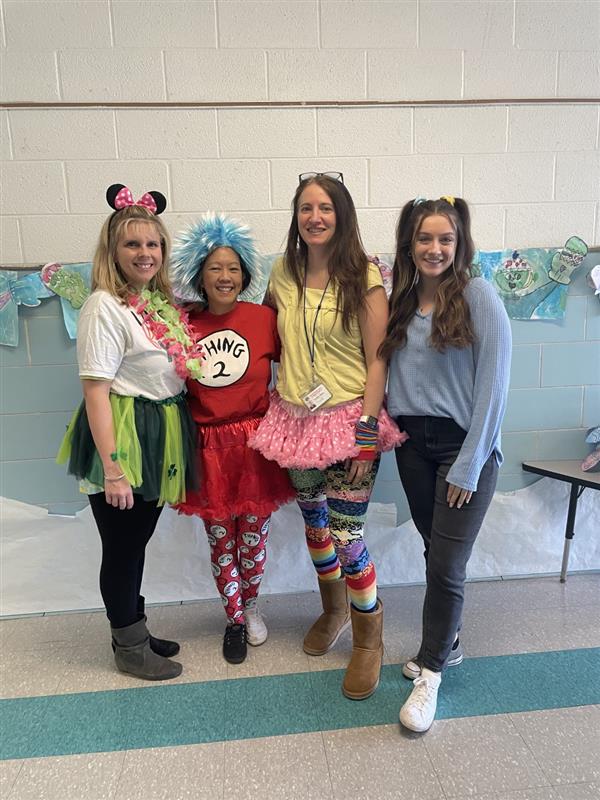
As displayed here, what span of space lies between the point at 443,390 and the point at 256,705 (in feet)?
3.69

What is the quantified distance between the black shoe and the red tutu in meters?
0.47

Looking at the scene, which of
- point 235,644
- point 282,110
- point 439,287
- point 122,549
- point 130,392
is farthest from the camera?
point 282,110

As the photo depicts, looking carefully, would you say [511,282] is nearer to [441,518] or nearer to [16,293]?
[441,518]

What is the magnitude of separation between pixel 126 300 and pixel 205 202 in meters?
0.70

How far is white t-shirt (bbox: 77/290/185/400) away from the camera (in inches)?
62.2

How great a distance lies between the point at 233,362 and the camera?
1758 millimetres

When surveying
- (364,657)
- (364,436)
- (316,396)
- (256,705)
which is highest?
(316,396)

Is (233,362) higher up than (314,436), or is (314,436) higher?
(233,362)

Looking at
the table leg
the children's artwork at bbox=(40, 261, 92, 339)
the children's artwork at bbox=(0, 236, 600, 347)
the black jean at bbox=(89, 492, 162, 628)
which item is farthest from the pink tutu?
the table leg

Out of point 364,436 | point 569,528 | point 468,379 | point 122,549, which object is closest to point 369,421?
point 364,436

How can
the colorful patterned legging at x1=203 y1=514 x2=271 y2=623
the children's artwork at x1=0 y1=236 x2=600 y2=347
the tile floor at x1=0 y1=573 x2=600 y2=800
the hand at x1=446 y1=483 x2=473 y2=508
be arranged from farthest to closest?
the children's artwork at x1=0 y1=236 x2=600 y2=347 → the colorful patterned legging at x1=203 y1=514 x2=271 y2=623 → the hand at x1=446 y1=483 x2=473 y2=508 → the tile floor at x1=0 y1=573 x2=600 y2=800

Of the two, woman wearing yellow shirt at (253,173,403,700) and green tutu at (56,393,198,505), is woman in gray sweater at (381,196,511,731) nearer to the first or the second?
woman wearing yellow shirt at (253,173,403,700)

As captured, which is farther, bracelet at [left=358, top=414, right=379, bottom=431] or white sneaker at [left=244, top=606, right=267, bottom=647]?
white sneaker at [left=244, top=606, right=267, bottom=647]

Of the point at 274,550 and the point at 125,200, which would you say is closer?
the point at 125,200
